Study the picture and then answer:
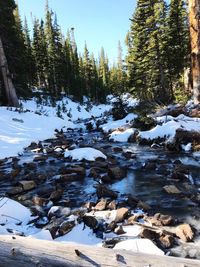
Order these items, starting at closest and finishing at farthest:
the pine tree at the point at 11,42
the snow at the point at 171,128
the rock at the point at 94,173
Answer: the rock at the point at 94,173
the snow at the point at 171,128
the pine tree at the point at 11,42

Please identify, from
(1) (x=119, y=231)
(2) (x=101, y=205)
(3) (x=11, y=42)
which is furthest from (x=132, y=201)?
(3) (x=11, y=42)

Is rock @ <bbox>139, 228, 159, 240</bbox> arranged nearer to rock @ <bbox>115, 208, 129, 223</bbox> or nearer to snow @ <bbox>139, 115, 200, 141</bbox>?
rock @ <bbox>115, 208, 129, 223</bbox>

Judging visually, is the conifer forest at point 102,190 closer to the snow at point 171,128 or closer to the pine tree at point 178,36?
the snow at point 171,128

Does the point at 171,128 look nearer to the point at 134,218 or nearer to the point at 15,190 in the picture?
the point at 15,190

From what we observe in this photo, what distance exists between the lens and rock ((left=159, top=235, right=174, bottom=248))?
14.9 ft

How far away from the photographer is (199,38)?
11.9 metres

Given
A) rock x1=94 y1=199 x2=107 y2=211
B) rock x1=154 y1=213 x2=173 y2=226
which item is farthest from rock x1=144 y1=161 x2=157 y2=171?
rock x1=154 y1=213 x2=173 y2=226

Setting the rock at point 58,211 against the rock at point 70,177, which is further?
the rock at point 70,177

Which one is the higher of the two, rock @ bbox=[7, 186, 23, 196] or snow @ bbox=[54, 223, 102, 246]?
rock @ bbox=[7, 186, 23, 196]

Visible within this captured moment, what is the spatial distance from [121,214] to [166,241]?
114cm

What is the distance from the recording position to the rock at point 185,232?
475 cm

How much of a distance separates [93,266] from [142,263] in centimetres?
43

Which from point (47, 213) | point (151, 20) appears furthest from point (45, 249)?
point (151, 20)

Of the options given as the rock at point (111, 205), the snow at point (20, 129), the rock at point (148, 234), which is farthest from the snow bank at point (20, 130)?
the rock at point (148, 234)
